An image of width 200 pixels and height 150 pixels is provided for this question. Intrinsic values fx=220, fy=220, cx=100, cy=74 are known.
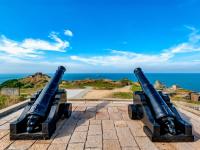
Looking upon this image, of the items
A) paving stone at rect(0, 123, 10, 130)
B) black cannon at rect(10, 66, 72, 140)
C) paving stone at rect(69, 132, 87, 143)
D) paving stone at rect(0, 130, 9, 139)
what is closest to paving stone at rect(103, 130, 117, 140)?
paving stone at rect(69, 132, 87, 143)

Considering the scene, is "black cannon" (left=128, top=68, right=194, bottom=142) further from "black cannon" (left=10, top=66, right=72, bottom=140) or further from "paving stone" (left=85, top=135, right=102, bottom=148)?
"black cannon" (left=10, top=66, right=72, bottom=140)

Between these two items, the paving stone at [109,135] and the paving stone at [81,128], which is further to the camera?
the paving stone at [81,128]

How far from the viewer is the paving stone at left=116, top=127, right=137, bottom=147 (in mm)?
4207

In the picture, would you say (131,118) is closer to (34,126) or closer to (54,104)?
(54,104)

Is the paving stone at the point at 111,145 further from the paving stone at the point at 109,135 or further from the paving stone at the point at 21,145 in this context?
the paving stone at the point at 21,145

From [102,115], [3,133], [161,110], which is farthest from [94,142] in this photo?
[102,115]

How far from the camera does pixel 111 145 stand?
414cm

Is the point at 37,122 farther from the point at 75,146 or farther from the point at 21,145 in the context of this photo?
the point at 75,146

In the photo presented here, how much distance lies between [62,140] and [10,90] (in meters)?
9.60

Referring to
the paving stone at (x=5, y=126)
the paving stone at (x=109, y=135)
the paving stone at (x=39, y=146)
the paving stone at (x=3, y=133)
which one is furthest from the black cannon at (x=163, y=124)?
the paving stone at (x=5, y=126)

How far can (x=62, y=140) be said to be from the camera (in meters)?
4.44

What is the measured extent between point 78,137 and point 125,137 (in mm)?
985

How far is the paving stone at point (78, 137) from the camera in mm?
4371

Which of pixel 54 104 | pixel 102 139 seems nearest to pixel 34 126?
pixel 54 104
